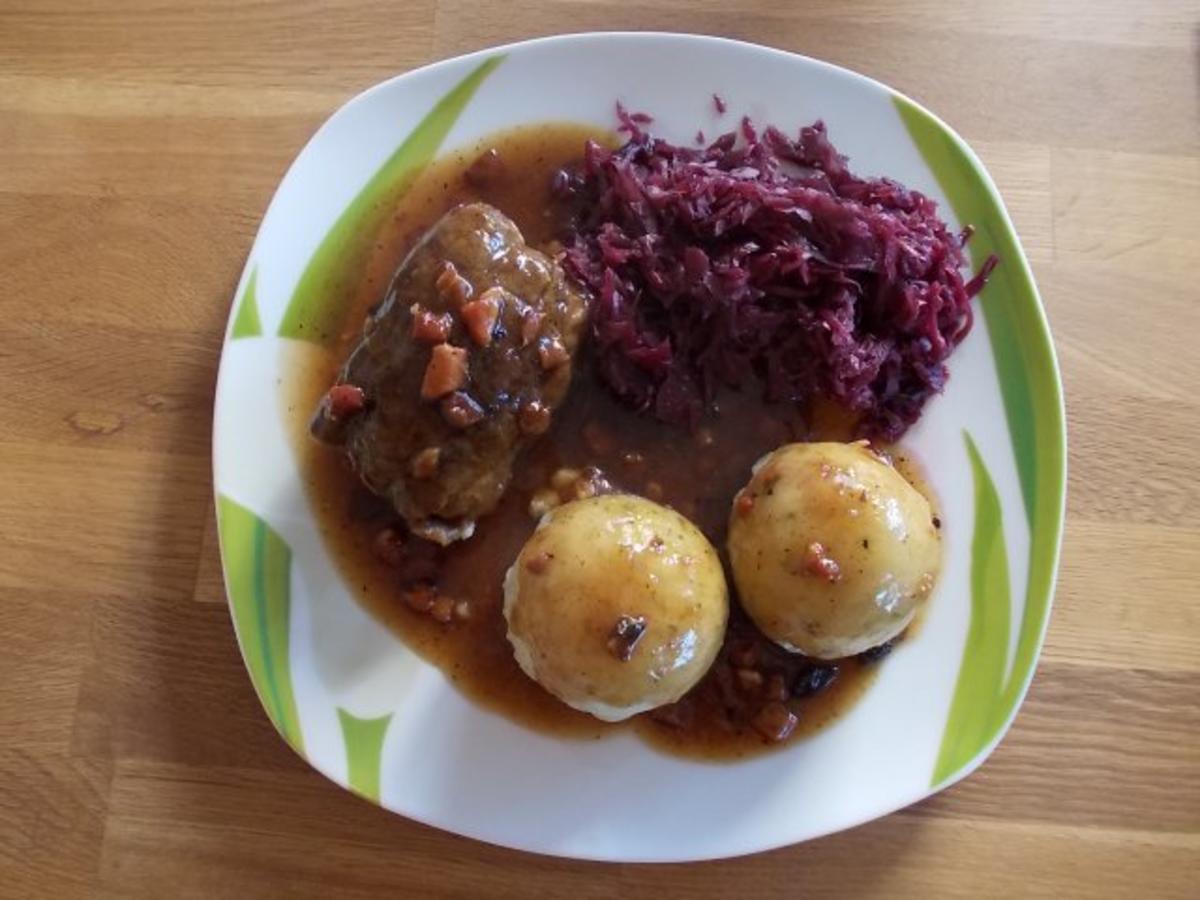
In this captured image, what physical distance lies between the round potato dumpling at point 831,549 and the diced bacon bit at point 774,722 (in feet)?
0.67

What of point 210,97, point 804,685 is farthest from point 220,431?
point 804,685

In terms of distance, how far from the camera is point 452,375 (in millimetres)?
2910

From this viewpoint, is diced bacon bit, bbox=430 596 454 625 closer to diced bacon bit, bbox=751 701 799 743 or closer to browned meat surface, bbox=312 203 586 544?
browned meat surface, bbox=312 203 586 544

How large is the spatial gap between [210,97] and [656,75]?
1429 mm

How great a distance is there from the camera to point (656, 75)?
3271mm

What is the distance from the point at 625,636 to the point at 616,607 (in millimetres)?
75

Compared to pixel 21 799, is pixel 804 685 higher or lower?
higher

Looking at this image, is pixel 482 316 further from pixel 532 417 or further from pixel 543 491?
pixel 543 491

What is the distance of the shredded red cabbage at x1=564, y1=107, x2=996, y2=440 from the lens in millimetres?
3107

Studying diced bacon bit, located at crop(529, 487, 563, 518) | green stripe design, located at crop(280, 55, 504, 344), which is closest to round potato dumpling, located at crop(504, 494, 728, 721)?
diced bacon bit, located at crop(529, 487, 563, 518)

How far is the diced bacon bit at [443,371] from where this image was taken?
290 centimetres

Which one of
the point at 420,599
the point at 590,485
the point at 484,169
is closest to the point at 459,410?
the point at 590,485

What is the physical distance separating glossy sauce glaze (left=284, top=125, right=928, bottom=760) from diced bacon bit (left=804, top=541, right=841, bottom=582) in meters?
0.41

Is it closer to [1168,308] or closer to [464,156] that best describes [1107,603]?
[1168,308]
